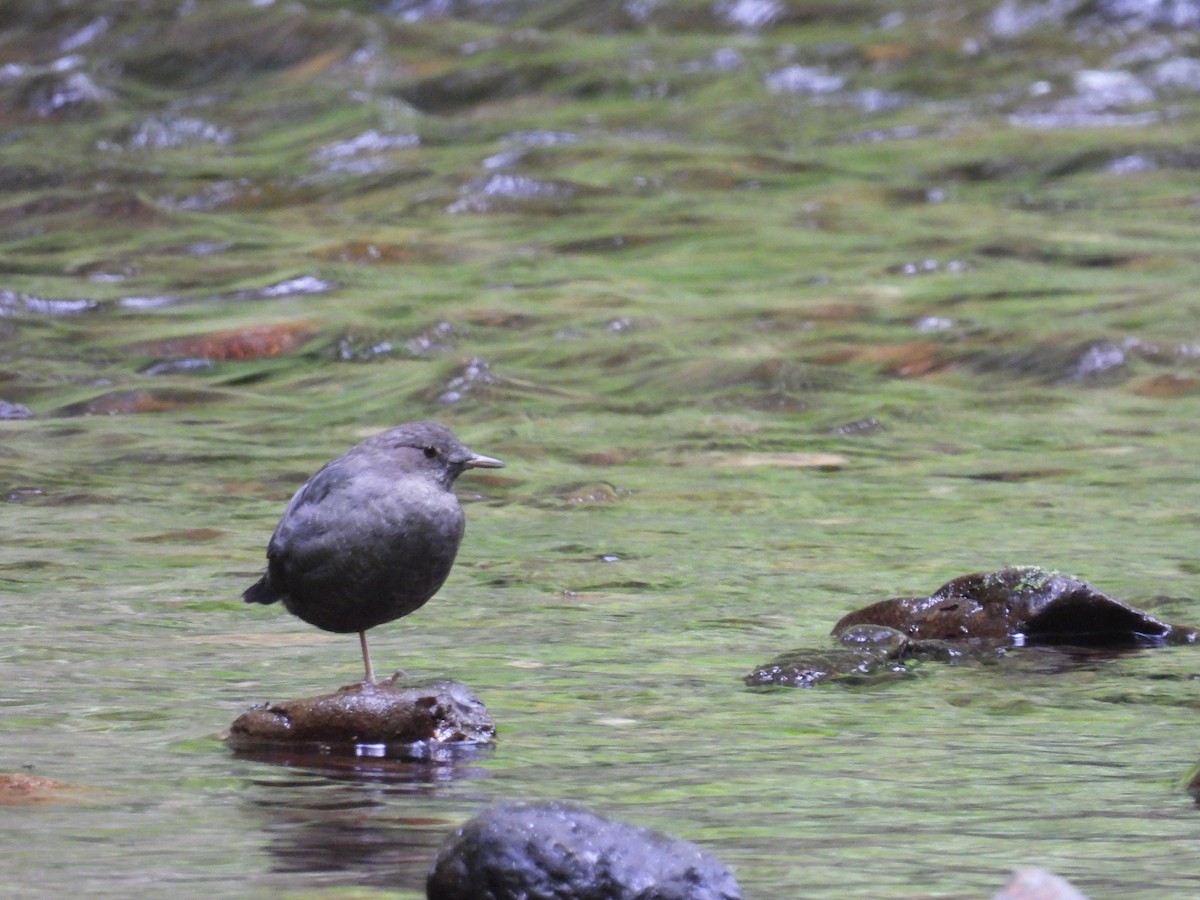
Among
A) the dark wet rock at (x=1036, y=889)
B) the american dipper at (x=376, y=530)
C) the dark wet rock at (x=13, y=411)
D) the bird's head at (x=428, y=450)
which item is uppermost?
the bird's head at (x=428, y=450)

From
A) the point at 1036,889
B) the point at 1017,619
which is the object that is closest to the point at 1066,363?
the point at 1017,619

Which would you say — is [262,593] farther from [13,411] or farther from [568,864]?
[13,411]

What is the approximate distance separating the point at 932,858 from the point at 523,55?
818 inches

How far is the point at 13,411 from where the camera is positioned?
11.0 metres

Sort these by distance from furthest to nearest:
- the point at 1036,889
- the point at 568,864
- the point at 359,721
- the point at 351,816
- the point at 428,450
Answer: the point at 428,450, the point at 359,721, the point at 351,816, the point at 568,864, the point at 1036,889

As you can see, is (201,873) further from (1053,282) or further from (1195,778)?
(1053,282)

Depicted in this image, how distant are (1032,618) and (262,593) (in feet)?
7.06

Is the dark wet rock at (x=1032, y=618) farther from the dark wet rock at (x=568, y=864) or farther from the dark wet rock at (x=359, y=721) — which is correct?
the dark wet rock at (x=568, y=864)

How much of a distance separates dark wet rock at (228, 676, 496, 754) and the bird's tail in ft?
1.83

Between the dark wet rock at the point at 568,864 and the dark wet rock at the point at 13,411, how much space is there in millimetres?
8481

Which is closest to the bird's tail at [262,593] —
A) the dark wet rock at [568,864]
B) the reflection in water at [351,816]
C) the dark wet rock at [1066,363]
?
the reflection in water at [351,816]

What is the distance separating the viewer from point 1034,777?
4117mm

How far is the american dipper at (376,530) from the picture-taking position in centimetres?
441

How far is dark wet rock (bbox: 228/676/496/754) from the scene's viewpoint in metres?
4.32
